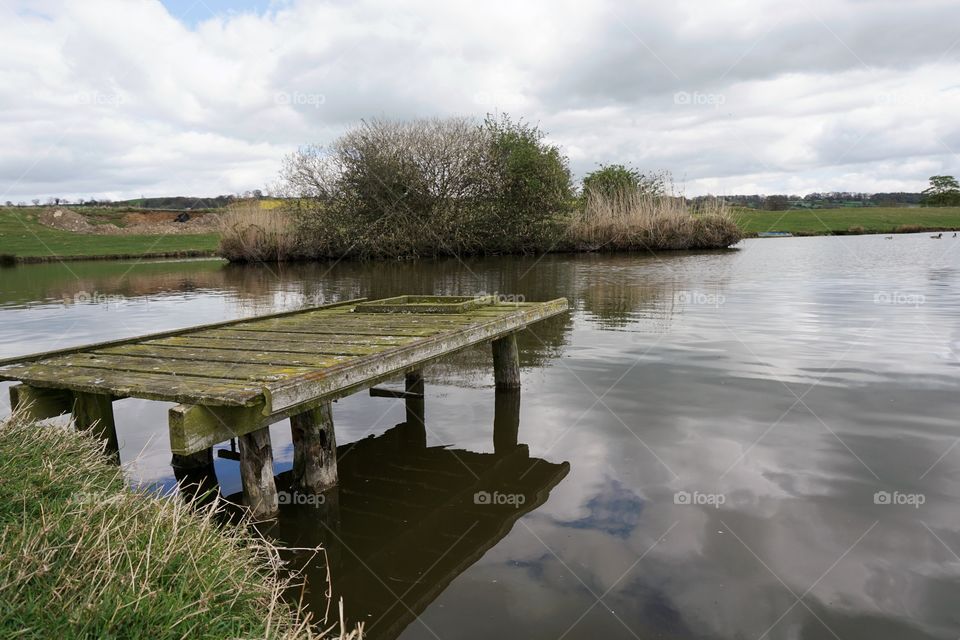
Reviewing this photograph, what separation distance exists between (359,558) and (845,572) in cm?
Result: 301

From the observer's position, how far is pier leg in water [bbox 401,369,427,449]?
663cm

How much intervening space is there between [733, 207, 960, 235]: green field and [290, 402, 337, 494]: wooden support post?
160ft

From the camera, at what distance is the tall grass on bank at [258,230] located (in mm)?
33875

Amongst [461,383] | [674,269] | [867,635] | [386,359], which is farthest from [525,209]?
[867,635]

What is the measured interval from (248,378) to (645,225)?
1196 inches

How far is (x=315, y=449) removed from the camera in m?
5.32

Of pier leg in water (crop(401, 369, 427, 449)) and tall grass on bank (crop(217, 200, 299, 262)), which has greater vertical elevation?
tall grass on bank (crop(217, 200, 299, 262))

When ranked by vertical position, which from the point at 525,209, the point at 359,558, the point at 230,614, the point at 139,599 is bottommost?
the point at 359,558

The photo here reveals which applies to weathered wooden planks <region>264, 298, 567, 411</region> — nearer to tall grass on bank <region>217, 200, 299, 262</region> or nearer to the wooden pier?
the wooden pier

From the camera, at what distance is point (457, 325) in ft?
22.8

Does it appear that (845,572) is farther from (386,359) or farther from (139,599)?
(139,599)

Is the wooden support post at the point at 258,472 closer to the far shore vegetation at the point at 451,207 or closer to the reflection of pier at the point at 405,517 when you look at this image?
the reflection of pier at the point at 405,517

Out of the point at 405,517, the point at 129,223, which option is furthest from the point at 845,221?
the point at 129,223

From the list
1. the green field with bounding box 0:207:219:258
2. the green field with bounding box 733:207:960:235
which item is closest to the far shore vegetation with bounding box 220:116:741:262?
the green field with bounding box 0:207:219:258
